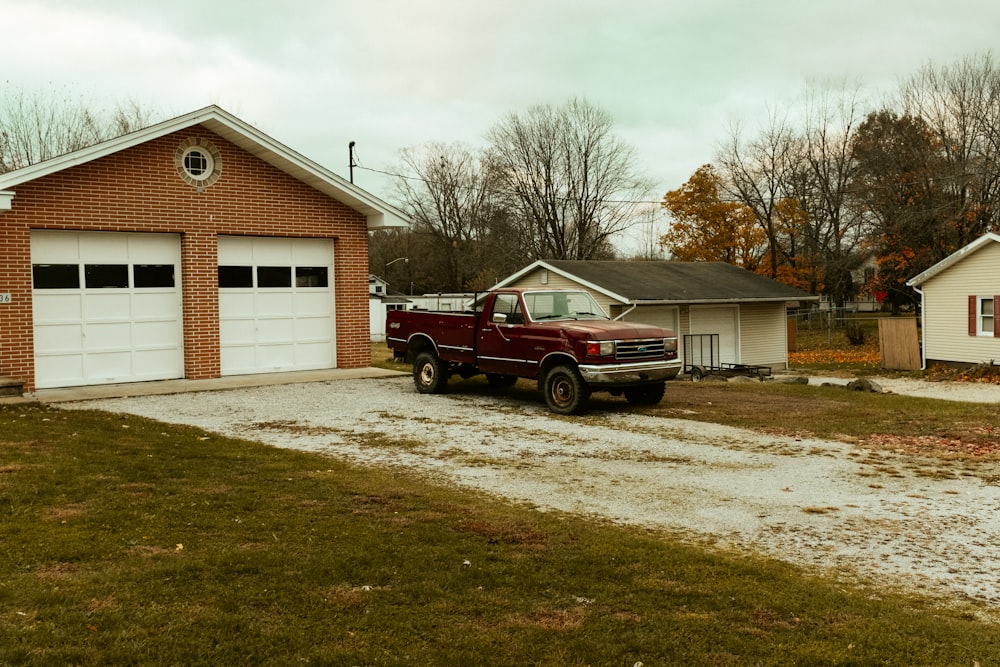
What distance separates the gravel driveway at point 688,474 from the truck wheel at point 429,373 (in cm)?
107

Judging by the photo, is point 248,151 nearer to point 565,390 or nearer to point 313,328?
point 313,328

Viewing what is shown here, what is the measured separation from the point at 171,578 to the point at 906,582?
14.5 ft

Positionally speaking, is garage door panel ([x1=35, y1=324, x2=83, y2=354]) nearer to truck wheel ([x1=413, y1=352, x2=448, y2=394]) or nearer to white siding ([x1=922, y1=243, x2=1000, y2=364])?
truck wheel ([x1=413, y1=352, x2=448, y2=394])

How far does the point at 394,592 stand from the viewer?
5.01m

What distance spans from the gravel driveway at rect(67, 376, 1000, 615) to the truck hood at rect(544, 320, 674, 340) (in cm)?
124

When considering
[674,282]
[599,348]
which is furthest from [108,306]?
[674,282]

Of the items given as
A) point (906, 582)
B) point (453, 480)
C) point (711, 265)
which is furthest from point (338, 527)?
point (711, 265)

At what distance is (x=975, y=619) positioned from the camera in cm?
482

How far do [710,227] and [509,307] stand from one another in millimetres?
37392

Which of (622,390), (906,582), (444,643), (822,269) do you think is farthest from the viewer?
(822,269)

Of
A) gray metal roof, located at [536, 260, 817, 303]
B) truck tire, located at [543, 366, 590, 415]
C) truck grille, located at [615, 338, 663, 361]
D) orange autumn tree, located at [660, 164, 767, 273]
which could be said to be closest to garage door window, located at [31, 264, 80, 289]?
truck tire, located at [543, 366, 590, 415]

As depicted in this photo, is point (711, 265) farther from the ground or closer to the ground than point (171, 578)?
farther from the ground

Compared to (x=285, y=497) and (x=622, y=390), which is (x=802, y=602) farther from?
(x=622, y=390)

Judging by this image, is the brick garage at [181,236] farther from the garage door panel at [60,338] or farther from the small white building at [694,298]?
the small white building at [694,298]
